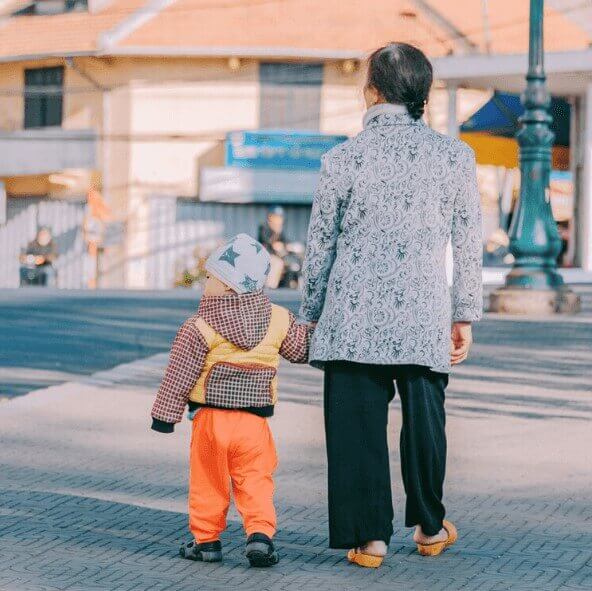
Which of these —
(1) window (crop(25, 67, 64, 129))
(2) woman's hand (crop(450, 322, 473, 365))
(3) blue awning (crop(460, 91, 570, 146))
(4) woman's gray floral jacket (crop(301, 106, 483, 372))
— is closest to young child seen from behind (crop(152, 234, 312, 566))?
(4) woman's gray floral jacket (crop(301, 106, 483, 372))

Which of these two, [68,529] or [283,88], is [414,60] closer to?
[68,529]

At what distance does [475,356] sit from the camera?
1270cm

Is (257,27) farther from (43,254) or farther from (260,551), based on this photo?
(260,551)

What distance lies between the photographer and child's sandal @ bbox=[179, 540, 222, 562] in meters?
5.29

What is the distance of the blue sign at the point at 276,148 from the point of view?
115 feet

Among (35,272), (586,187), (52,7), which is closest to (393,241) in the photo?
(586,187)

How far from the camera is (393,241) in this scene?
512 centimetres

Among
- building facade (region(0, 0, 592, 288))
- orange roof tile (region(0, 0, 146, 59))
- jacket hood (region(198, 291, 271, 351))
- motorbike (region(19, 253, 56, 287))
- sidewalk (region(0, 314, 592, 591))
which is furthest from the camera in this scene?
orange roof tile (region(0, 0, 146, 59))

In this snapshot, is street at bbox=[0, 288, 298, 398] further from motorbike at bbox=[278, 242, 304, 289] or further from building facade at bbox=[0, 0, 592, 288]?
building facade at bbox=[0, 0, 592, 288]

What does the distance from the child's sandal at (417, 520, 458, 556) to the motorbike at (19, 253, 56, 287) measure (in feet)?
85.8

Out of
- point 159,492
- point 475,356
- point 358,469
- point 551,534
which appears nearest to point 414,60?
point 358,469

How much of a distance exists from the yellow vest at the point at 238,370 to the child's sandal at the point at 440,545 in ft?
2.36

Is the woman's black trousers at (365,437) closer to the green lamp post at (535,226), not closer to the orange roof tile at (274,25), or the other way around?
the green lamp post at (535,226)

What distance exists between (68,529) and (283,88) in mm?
30256
